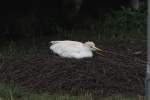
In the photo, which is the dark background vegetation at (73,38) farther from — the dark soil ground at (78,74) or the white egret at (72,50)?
the white egret at (72,50)

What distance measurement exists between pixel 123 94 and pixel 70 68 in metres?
1.00

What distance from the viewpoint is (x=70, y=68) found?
24.9 feet

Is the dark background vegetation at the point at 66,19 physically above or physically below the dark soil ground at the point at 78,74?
above

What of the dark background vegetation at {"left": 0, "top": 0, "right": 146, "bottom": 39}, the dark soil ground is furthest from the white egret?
the dark background vegetation at {"left": 0, "top": 0, "right": 146, "bottom": 39}

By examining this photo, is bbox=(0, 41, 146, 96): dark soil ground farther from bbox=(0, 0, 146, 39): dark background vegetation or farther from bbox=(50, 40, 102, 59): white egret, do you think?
bbox=(0, 0, 146, 39): dark background vegetation

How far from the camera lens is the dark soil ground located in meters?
7.11

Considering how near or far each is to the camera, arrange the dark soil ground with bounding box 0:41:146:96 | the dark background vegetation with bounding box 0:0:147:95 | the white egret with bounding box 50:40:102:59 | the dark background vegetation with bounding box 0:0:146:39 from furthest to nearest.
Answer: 1. the dark background vegetation with bounding box 0:0:146:39
2. the white egret with bounding box 50:40:102:59
3. the dark background vegetation with bounding box 0:0:147:95
4. the dark soil ground with bounding box 0:41:146:96

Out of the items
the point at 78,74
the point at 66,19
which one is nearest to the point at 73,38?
the point at 66,19

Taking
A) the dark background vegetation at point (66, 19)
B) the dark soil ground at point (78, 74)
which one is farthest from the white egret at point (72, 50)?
the dark background vegetation at point (66, 19)

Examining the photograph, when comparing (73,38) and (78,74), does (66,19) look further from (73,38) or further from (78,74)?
(78,74)

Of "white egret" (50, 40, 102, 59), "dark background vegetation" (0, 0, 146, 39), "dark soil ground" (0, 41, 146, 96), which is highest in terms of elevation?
"dark background vegetation" (0, 0, 146, 39)

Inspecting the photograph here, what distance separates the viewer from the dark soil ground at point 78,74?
7113mm

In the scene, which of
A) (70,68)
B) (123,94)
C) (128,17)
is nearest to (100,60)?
(70,68)

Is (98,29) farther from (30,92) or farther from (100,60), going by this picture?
(30,92)
